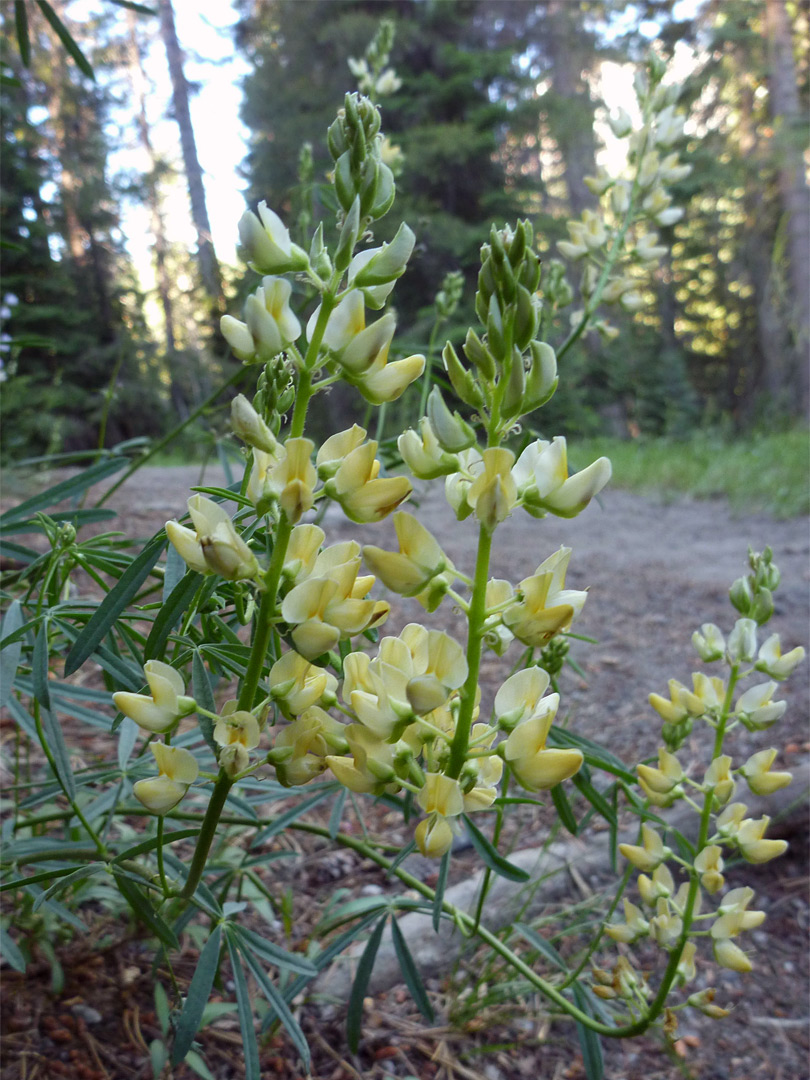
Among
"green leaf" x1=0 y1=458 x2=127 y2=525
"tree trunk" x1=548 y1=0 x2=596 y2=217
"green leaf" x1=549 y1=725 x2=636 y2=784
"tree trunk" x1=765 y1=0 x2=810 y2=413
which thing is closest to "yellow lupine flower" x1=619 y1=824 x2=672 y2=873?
"green leaf" x1=549 y1=725 x2=636 y2=784

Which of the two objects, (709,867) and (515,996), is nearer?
(709,867)

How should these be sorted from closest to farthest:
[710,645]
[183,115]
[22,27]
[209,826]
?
[209,826], [710,645], [22,27], [183,115]

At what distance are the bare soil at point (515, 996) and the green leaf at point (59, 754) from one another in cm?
49

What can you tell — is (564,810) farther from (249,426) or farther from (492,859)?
(249,426)

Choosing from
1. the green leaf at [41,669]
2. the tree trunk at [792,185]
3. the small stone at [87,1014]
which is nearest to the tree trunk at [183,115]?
the tree trunk at [792,185]

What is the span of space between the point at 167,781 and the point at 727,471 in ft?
17.2

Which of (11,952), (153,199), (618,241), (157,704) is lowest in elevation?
(11,952)

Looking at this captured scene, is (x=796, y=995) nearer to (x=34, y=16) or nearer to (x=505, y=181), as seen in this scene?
(x=505, y=181)

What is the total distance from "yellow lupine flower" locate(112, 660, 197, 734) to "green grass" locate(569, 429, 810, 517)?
12.1 ft

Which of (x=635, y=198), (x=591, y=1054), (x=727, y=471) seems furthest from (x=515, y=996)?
(x=727, y=471)

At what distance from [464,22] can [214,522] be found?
10068 mm

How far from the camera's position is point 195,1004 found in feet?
2.17

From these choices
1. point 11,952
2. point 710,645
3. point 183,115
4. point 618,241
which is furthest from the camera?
point 183,115

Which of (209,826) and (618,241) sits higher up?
(618,241)
